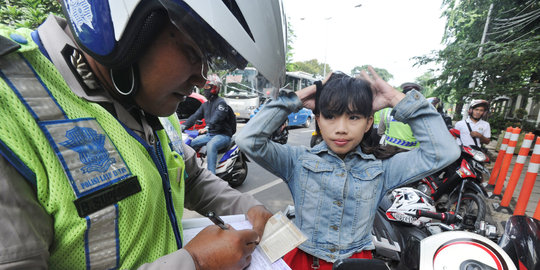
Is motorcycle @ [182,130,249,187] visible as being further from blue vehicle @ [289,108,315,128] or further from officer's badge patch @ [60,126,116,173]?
blue vehicle @ [289,108,315,128]

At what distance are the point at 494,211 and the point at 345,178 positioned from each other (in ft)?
13.1

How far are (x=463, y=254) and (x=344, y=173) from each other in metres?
0.63

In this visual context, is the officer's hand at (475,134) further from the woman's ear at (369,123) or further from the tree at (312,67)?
the tree at (312,67)

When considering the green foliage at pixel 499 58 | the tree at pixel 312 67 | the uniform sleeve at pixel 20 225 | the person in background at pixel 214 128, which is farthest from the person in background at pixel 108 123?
the tree at pixel 312 67

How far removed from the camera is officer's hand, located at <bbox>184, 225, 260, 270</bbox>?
2.50ft

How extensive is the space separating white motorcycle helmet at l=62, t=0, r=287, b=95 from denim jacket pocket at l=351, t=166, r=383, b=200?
0.97 meters

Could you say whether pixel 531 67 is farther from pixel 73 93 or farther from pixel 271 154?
pixel 73 93

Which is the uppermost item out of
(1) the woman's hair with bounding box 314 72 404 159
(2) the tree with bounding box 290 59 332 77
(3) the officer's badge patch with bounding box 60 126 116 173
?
(2) the tree with bounding box 290 59 332 77

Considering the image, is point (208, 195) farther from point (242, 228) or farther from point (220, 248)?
point (220, 248)

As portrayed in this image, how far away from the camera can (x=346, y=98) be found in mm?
1403

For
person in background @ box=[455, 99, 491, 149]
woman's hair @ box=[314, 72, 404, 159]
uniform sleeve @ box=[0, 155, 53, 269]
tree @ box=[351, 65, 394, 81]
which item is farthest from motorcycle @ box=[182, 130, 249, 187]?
person in background @ box=[455, 99, 491, 149]

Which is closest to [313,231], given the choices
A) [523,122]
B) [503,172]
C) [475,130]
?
[475,130]

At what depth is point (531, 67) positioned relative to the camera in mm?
5941

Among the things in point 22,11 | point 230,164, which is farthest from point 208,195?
point 22,11
